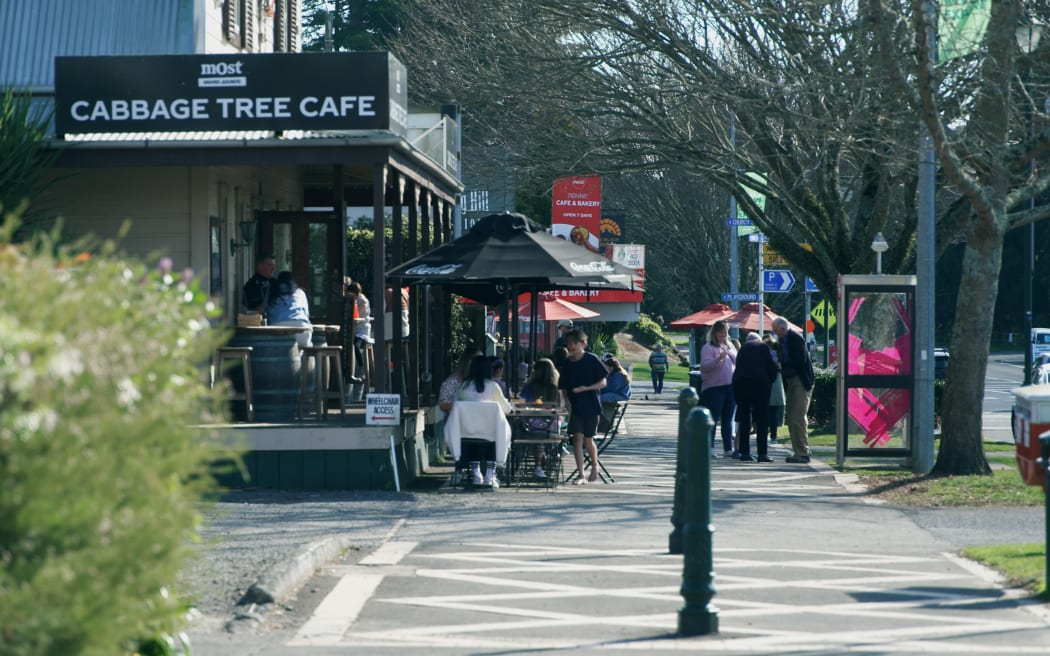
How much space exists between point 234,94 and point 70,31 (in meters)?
6.28

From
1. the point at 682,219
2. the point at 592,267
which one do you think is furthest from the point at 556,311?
the point at 682,219

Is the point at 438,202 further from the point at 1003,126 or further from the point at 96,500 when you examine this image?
the point at 96,500

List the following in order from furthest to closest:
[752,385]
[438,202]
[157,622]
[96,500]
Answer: [438,202]
[752,385]
[157,622]
[96,500]

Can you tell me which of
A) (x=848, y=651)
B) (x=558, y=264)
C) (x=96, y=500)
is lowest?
(x=848, y=651)

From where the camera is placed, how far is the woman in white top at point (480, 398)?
45.5ft

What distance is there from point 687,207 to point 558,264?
33.0 metres

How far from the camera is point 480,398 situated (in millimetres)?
13945

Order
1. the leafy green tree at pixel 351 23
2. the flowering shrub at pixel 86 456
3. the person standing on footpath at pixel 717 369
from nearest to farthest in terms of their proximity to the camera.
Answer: the flowering shrub at pixel 86 456 → the person standing on footpath at pixel 717 369 → the leafy green tree at pixel 351 23

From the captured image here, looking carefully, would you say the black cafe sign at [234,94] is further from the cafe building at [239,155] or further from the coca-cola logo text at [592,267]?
the coca-cola logo text at [592,267]

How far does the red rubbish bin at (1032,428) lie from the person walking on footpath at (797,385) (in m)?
7.88

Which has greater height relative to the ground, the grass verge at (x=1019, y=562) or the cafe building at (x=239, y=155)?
the cafe building at (x=239, y=155)

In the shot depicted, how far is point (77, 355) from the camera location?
3.67 meters

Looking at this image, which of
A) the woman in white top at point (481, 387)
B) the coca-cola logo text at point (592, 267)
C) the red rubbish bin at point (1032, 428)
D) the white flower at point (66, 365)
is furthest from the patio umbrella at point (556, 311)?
the white flower at point (66, 365)

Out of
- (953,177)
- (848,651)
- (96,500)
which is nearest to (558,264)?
(953,177)
